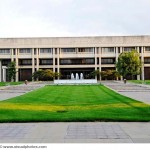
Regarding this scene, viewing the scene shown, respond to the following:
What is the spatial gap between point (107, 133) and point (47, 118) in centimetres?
313

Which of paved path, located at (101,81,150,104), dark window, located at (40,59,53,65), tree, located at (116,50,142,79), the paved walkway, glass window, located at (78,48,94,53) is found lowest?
the paved walkway

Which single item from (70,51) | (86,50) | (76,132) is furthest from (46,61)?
(76,132)

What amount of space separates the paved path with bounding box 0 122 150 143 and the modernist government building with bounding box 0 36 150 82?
7280 cm

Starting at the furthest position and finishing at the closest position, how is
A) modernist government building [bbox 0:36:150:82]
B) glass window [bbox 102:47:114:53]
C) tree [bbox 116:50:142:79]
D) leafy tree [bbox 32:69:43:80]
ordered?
1. glass window [bbox 102:47:114:53]
2. modernist government building [bbox 0:36:150:82]
3. leafy tree [bbox 32:69:43:80]
4. tree [bbox 116:50:142:79]

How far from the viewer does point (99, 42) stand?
82.2 meters

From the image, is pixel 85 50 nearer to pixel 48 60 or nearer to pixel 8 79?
pixel 48 60

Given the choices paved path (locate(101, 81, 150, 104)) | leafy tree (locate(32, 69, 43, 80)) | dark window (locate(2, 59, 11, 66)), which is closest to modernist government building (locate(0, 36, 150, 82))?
dark window (locate(2, 59, 11, 66))

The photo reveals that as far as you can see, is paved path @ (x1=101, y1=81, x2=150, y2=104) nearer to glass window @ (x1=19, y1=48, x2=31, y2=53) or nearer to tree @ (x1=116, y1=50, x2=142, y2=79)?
tree @ (x1=116, y1=50, x2=142, y2=79)

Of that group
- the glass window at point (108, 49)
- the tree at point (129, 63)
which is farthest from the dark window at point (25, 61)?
the tree at point (129, 63)

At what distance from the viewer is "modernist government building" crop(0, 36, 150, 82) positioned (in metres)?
81.8

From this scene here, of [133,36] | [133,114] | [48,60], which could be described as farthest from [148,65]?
[133,114]

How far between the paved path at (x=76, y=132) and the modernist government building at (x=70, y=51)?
7280 cm

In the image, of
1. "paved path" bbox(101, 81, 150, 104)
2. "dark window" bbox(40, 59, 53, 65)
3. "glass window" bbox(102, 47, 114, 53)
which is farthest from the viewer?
"dark window" bbox(40, 59, 53, 65)

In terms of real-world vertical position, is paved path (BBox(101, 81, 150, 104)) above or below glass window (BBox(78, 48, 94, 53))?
below
